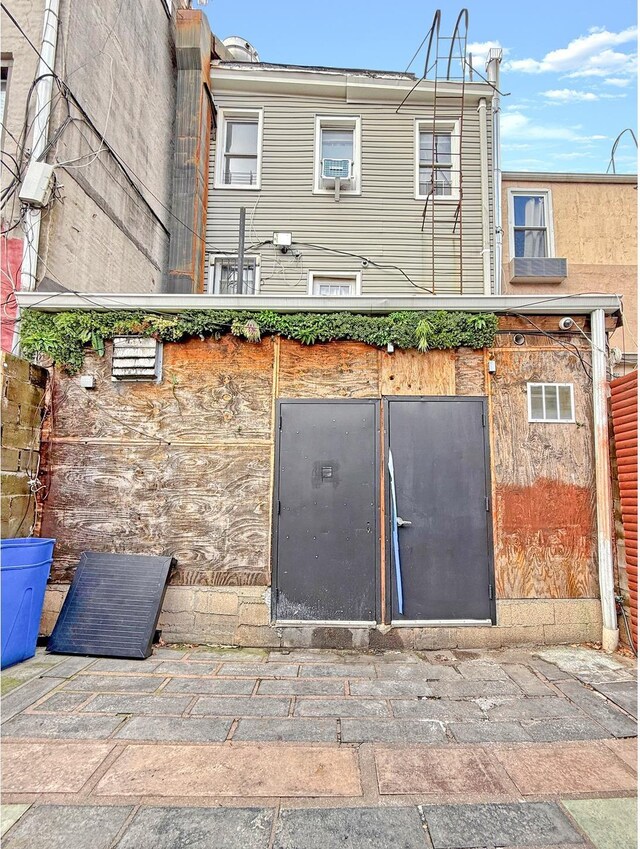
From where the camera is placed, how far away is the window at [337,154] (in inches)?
327

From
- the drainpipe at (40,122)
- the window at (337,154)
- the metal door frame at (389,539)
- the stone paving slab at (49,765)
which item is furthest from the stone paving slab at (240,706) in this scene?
the window at (337,154)

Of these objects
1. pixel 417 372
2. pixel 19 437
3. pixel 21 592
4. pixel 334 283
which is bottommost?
pixel 21 592

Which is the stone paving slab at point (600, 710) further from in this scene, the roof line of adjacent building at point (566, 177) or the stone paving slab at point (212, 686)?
the roof line of adjacent building at point (566, 177)

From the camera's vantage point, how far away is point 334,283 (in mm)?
8234

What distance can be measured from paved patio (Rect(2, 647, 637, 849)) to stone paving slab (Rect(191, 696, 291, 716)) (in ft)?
0.05

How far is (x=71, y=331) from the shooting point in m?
4.39

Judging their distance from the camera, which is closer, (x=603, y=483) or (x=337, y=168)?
(x=603, y=483)

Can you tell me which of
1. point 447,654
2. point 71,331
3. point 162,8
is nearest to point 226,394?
point 71,331

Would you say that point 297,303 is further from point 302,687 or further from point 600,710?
point 600,710

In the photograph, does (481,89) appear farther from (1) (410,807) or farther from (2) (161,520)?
(1) (410,807)

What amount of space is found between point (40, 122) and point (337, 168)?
17.0 feet

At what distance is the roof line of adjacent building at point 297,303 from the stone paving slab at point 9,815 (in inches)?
148

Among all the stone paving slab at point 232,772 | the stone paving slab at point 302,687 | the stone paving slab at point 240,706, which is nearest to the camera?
the stone paving slab at point 232,772

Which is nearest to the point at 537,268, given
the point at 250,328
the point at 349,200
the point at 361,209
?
the point at 361,209
